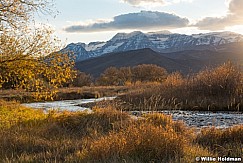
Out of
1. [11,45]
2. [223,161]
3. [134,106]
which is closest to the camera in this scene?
[223,161]

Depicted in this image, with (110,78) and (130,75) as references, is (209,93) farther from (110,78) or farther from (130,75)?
(110,78)

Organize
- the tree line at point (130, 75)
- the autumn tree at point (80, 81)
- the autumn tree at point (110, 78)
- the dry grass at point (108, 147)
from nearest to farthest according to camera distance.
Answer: the dry grass at point (108, 147) → the autumn tree at point (80, 81) → the tree line at point (130, 75) → the autumn tree at point (110, 78)

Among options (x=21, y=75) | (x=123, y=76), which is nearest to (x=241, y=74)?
(x=21, y=75)

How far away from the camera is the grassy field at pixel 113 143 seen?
833 cm

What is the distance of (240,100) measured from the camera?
2530 cm

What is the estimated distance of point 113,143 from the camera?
28.7 ft

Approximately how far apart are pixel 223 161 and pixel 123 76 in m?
63.1

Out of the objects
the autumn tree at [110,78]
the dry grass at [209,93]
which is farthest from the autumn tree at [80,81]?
the dry grass at [209,93]

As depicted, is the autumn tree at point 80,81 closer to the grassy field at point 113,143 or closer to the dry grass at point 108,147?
the grassy field at point 113,143

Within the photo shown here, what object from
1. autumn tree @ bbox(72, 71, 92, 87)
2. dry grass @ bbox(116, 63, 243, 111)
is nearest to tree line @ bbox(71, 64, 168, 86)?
autumn tree @ bbox(72, 71, 92, 87)

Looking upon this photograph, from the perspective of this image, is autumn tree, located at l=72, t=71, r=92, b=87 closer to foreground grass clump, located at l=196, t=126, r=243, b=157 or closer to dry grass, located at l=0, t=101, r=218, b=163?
dry grass, located at l=0, t=101, r=218, b=163

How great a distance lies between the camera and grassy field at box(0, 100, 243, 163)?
8.33 meters

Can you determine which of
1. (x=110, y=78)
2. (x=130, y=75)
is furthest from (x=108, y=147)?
(x=110, y=78)

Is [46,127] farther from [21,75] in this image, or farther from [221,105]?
[221,105]
